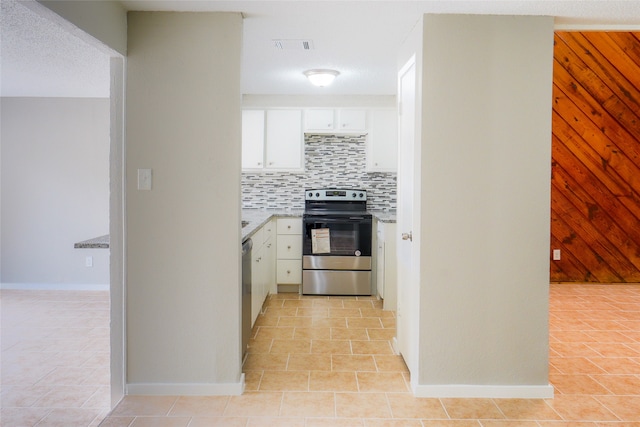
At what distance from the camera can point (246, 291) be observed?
10.0ft

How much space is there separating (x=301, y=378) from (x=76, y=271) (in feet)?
11.8

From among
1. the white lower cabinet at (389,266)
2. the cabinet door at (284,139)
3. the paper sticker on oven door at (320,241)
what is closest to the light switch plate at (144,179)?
the white lower cabinet at (389,266)

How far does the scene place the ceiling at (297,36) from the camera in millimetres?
2439

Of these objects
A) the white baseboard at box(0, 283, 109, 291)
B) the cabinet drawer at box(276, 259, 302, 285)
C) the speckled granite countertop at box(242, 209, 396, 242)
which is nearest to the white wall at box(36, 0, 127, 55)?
the speckled granite countertop at box(242, 209, 396, 242)

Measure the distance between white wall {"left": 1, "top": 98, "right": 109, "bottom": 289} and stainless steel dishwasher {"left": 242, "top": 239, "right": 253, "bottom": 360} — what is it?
9.30ft

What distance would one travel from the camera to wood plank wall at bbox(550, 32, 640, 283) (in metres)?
5.44

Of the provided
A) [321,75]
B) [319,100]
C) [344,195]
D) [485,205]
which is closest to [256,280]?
[321,75]

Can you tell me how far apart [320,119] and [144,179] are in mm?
2982

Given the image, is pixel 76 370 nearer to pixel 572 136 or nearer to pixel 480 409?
pixel 480 409

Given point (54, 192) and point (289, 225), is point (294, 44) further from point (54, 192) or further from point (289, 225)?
point (54, 192)

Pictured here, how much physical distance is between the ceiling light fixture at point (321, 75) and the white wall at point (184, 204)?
1.43m

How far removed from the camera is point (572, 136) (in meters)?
5.53

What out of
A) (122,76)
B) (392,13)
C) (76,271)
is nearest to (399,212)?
(392,13)

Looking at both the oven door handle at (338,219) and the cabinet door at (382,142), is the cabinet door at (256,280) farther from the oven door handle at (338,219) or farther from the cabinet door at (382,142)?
the cabinet door at (382,142)
